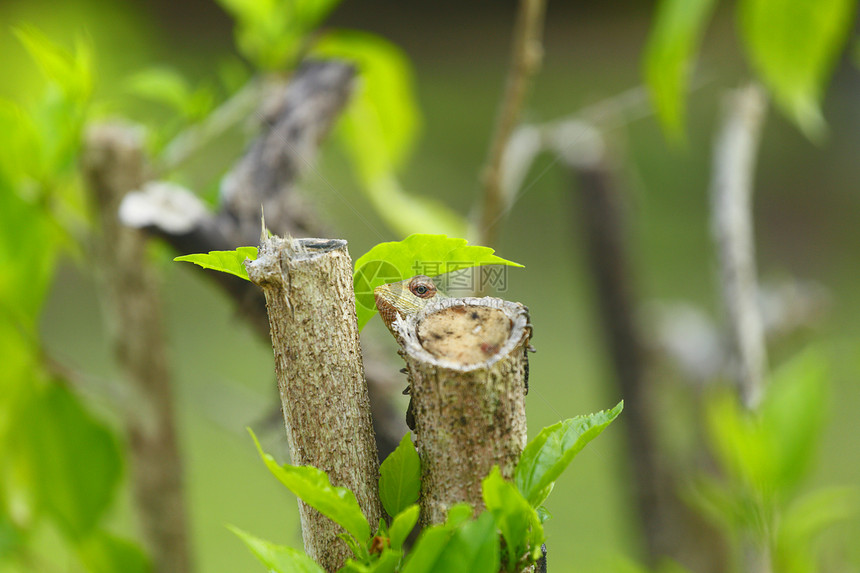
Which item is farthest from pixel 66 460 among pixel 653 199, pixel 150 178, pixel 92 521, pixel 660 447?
pixel 653 199

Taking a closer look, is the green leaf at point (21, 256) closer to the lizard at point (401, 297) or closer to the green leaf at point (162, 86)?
the green leaf at point (162, 86)

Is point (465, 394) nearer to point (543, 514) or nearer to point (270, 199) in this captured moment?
point (543, 514)

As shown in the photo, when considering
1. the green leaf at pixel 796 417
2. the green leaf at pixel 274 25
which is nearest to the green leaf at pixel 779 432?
the green leaf at pixel 796 417

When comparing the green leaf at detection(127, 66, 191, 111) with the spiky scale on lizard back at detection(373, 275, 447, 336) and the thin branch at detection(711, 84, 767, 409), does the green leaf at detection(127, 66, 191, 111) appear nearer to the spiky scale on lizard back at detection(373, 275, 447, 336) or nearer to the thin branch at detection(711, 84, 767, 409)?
the spiky scale on lizard back at detection(373, 275, 447, 336)

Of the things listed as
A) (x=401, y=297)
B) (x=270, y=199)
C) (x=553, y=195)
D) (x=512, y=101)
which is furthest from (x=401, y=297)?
(x=553, y=195)

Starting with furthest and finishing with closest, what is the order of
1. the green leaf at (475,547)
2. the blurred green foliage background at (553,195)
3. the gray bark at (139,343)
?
1. the blurred green foliage background at (553,195)
2. the gray bark at (139,343)
3. the green leaf at (475,547)
